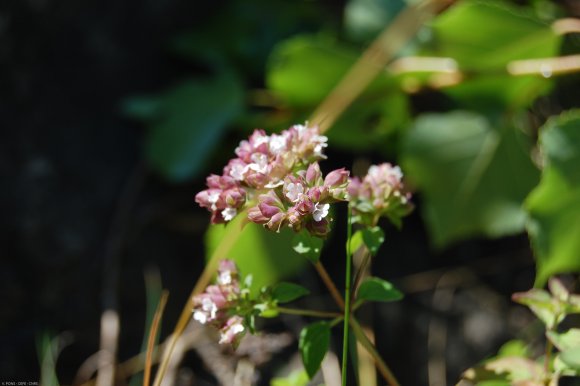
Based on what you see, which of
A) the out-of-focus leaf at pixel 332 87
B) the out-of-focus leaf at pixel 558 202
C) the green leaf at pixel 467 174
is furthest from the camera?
the out-of-focus leaf at pixel 332 87

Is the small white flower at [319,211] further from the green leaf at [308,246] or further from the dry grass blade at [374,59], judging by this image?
the dry grass blade at [374,59]

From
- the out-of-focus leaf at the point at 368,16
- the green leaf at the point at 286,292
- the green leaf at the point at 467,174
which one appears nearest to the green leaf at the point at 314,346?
the green leaf at the point at 286,292

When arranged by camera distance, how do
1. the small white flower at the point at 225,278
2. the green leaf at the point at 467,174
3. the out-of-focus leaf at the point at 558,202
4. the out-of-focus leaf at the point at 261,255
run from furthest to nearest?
the green leaf at the point at 467,174 < the out-of-focus leaf at the point at 261,255 < the out-of-focus leaf at the point at 558,202 < the small white flower at the point at 225,278

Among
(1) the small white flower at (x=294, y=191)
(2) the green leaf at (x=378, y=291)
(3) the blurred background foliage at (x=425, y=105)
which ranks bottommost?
(2) the green leaf at (x=378, y=291)

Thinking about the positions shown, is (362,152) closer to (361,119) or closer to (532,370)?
(361,119)

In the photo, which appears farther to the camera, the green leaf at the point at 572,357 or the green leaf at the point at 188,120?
the green leaf at the point at 188,120

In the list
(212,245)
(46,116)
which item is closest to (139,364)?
(212,245)
